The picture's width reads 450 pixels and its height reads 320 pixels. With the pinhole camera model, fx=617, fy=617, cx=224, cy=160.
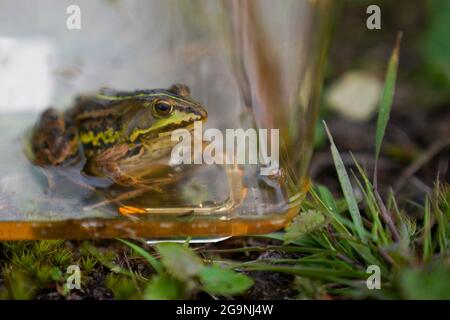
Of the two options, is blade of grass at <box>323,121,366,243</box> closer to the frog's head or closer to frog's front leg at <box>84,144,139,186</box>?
the frog's head

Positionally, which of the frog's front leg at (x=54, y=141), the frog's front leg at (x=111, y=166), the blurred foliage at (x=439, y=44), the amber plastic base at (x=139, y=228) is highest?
the blurred foliage at (x=439, y=44)

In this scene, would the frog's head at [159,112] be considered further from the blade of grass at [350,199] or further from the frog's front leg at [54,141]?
the blade of grass at [350,199]

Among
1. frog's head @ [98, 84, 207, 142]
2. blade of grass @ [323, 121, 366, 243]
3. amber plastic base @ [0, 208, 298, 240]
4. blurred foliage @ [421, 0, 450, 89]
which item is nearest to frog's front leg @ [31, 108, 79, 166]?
frog's head @ [98, 84, 207, 142]

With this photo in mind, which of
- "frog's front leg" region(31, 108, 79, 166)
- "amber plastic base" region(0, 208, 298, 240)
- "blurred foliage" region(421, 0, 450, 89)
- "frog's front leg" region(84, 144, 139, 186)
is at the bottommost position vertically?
"amber plastic base" region(0, 208, 298, 240)

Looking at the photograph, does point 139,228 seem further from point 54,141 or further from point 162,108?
point 54,141

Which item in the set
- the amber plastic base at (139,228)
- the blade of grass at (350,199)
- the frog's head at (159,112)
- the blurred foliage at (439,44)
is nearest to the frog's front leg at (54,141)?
A: the frog's head at (159,112)

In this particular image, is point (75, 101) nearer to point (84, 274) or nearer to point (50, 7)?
point (50, 7)

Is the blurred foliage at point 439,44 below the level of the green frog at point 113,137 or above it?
above
